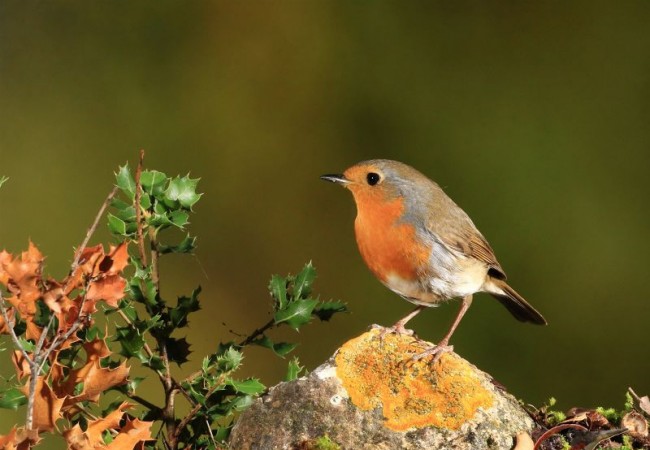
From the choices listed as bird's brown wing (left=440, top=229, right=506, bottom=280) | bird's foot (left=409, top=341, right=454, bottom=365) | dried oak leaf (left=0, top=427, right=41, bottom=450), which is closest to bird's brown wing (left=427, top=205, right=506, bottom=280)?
bird's brown wing (left=440, top=229, right=506, bottom=280)

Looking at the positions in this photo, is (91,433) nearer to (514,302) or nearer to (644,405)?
(644,405)

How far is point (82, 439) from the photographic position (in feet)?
6.30

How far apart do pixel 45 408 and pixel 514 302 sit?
7.11 ft

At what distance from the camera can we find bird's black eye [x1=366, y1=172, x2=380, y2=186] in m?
2.99

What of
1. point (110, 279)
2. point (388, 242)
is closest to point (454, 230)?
point (388, 242)

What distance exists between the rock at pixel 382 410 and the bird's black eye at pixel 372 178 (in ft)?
2.23

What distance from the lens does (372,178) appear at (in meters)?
2.99

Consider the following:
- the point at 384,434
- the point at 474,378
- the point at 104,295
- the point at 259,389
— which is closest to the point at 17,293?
the point at 104,295

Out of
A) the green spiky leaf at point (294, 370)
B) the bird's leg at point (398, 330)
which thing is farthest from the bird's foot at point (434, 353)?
the green spiky leaf at point (294, 370)

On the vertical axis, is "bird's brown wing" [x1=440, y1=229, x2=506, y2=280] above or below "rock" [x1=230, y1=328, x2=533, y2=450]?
above

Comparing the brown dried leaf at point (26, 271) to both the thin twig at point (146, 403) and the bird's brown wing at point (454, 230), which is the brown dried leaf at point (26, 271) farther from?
the bird's brown wing at point (454, 230)

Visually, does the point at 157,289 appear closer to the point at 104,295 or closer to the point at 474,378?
the point at 104,295

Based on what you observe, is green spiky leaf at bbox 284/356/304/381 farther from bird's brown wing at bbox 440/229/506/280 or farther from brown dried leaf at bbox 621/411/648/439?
brown dried leaf at bbox 621/411/648/439

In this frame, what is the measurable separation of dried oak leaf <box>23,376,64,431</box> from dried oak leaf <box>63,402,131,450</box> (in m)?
0.06
